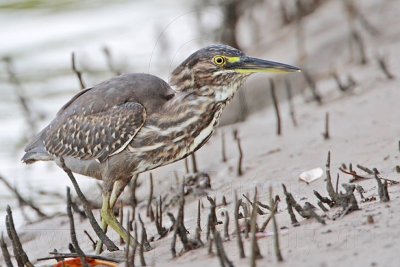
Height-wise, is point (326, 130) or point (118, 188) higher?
point (326, 130)

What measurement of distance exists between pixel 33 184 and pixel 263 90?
2.66 m

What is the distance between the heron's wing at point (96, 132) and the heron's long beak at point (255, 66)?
26.4 inches

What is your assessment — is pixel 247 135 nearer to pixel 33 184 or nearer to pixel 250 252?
pixel 33 184

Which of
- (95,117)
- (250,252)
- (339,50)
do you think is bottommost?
(250,252)

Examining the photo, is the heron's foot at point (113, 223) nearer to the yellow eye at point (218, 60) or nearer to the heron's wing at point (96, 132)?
the heron's wing at point (96, 132)

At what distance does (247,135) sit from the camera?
8.51 meters

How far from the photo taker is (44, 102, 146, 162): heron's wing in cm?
612

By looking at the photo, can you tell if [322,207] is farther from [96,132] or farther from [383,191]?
[96,132]

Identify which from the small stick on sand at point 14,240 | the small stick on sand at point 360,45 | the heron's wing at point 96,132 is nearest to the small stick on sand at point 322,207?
the heron's wing at point 96,132

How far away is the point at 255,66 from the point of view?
609 centimetres

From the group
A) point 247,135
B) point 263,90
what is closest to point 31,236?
point 247,135

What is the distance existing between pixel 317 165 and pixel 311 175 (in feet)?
1.06

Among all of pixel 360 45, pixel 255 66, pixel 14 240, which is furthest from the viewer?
pixel 360 45

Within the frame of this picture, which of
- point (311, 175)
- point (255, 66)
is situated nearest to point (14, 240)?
point (255, 66)
